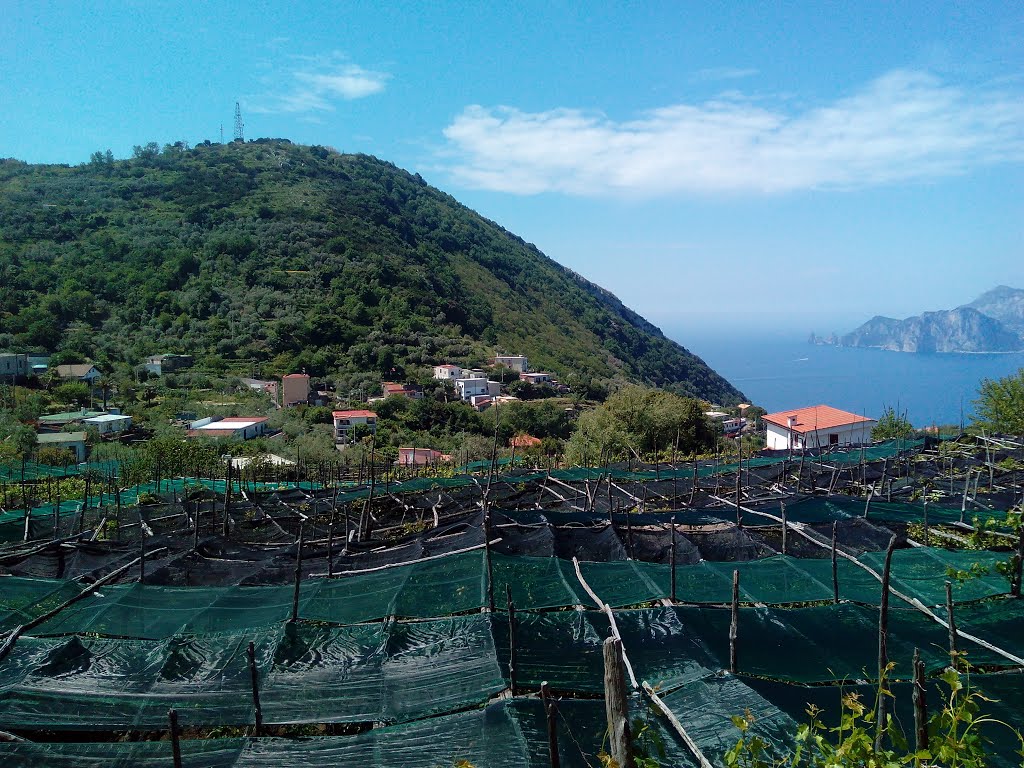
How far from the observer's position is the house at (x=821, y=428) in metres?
33.8

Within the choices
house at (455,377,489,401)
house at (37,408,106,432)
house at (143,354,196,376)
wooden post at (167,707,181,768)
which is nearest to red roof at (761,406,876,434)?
house at (455,377,489,401)

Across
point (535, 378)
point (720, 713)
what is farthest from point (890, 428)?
point (720, 713)

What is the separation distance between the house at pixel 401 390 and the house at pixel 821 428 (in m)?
21.6

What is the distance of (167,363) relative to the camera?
4469cm

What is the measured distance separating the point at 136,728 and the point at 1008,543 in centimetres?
963

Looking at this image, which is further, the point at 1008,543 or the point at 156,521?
the point at 156,521

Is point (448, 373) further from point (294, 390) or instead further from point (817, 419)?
point (817, 419)

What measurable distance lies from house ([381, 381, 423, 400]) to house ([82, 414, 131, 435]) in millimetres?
14306

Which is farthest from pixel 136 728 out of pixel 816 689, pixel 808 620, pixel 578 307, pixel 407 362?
pixel 578 307

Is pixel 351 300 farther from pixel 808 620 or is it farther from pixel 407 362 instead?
pixel 808 620

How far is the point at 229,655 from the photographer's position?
6.18 m

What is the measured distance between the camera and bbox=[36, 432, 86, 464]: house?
92.0 feet

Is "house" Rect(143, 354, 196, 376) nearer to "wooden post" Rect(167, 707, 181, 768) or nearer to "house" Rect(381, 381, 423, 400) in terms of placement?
"house" Rect(381, 381, 423, 400)

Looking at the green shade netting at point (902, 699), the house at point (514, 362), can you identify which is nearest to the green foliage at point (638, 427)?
the green shade netting at point (902, 699)
